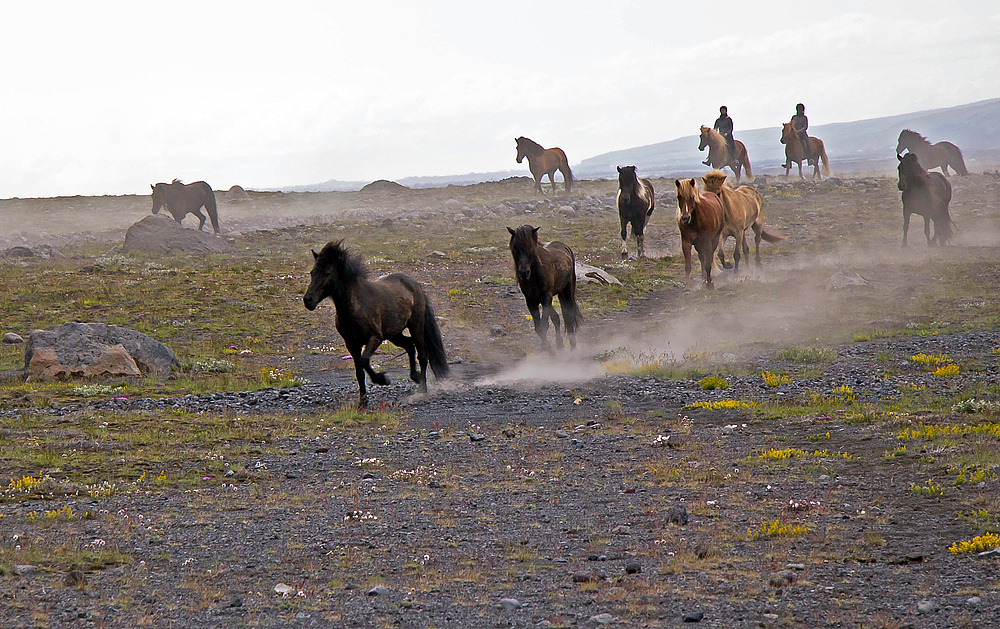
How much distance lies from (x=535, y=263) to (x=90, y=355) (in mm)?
7934

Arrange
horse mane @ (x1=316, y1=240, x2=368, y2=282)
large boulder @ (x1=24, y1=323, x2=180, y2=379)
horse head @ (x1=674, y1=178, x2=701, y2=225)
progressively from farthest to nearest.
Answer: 1. horse head @ (x1=674, y1=178, x2=701, y2=225)
2. large boulder @ (x1=24, y1=323, x2=180, y2=379)
3. horse mane @ (x1=316, y1=240, x2=368, y2=282)

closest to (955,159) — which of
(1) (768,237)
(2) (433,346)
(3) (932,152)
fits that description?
(3) (932,152)

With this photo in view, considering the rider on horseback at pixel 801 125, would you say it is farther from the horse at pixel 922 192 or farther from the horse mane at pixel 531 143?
the horse at pixel 922 192

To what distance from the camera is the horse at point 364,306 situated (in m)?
13.2

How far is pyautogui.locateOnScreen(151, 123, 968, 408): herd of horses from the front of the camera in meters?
13.4

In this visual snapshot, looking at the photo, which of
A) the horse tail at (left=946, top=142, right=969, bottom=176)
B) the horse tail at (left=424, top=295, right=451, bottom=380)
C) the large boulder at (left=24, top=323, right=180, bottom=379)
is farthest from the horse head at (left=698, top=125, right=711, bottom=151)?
the large boulder at (left=24, top=323, right=180, bottom=379)

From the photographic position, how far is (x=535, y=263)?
17062 millimetres

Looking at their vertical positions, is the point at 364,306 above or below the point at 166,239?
below

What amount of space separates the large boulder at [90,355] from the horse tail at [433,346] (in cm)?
479

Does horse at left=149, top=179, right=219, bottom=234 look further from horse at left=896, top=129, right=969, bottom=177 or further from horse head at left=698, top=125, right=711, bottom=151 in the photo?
horse at left=896, top=129, right=969, bottom=177

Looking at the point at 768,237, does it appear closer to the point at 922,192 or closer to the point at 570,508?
the point at 922,192

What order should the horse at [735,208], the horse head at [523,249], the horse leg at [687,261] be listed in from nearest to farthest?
the horse head at [523,249] → the horse leg at [687,261] → the horse at [735,208]

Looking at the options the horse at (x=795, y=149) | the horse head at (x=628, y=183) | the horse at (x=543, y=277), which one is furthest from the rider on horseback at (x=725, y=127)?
the horse at (x=543, y=277)

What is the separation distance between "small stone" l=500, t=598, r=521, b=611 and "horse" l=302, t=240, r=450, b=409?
7442mm
